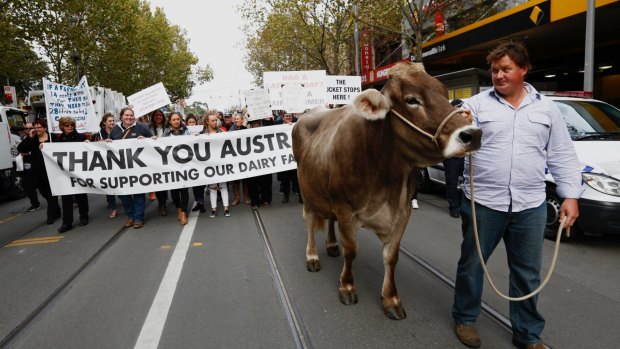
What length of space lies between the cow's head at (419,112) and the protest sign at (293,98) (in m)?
7.40

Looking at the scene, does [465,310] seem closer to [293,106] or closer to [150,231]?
[150,231]

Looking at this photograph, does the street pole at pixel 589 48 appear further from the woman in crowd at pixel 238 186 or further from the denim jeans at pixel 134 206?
the denim jeans at pixel 134 206

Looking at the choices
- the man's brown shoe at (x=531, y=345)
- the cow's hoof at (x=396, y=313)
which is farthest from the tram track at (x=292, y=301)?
the cow's hoof at (x=396, y=313)

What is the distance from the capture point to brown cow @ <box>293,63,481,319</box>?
2682 millimetres

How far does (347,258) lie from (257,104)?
6.28m

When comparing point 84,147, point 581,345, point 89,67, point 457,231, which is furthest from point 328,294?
point 89,67

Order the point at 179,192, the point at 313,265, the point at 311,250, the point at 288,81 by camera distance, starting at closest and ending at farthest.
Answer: the point at 313,265, the point at 311,250, the point at 179,192, the point at 288,81

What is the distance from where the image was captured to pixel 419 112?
2.75 meters

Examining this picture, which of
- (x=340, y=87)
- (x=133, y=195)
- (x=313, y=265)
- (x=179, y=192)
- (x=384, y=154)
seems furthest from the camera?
(x=340, y=87)

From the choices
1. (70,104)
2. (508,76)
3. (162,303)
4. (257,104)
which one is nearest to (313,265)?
(162,303)

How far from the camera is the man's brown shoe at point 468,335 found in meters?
3.00

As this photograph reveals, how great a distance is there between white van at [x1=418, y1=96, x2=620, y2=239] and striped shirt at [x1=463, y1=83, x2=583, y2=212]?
2.68 m

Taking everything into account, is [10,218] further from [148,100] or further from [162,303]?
[162,303]

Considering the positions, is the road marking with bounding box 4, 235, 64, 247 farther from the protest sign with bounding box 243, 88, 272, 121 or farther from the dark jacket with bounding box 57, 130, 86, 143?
the protest sign with bounding box 243, 88, 272, 121
